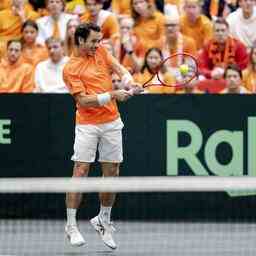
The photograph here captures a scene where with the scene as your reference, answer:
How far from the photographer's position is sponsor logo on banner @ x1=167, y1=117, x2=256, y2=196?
11836 mm

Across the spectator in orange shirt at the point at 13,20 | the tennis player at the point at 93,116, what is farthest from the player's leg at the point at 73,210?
the spectator in orange shirt at the point at 13,20

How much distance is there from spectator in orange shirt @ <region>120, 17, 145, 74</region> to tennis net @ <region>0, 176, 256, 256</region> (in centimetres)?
190

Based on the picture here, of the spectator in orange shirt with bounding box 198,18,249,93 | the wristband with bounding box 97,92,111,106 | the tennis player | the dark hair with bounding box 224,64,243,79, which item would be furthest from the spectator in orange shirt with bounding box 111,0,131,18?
the wristband with bounding box 97,92,111,106

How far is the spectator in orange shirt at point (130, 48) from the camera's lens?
12992mm

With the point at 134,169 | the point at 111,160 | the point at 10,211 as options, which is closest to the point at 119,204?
the point at 134,169

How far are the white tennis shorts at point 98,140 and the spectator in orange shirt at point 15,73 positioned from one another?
2.92 m

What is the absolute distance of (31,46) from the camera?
1322 centimetres

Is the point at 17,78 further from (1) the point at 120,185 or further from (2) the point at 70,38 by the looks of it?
(1) the point at 120,185

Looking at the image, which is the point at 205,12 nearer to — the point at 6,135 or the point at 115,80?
the point at 115,80

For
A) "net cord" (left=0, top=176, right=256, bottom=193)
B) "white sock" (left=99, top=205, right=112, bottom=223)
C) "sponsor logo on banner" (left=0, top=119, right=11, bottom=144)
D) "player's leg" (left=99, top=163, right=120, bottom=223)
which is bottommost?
"white sock" (left=99, top=205, right=112, bottom=223)

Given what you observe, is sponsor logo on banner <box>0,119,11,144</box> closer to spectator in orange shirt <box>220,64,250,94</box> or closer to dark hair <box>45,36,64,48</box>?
dark hair <box>45,36,64,48</box>

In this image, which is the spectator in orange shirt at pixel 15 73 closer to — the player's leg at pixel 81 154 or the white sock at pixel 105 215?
the player's leg at pixel 81 154

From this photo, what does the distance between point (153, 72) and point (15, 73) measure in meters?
1.66

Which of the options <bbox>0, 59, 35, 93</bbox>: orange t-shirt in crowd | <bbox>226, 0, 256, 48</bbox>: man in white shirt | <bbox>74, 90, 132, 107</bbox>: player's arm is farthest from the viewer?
<bbox>226, 0, 256, 48</bbox>: man in white shirt
